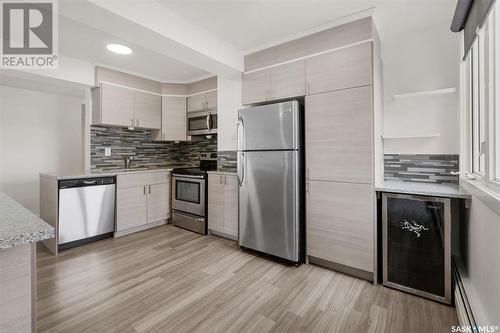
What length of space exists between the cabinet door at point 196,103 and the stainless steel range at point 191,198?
811 mm

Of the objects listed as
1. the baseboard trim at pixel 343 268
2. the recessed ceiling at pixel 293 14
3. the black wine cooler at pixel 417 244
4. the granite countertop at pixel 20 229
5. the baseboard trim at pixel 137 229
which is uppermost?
the recessed ceiling at pixel 293 14

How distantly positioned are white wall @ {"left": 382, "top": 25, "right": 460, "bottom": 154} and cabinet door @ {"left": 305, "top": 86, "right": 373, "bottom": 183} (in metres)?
0.68

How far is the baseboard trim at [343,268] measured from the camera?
216 centimetres

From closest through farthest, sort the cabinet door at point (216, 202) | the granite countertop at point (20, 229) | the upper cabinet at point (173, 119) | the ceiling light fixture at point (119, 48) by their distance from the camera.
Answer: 1. the granite countertop at point (20, 229)
2. the ceiling light fixture at point (119, 48)
3. the cabinet door at point (216, 202)
4. the upper cabinet at point (173, 119)

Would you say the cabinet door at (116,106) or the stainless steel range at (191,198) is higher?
the cabinet door at (116,106)

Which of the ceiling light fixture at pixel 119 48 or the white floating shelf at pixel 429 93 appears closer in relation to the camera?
the white floating shelf at pixel 429 93

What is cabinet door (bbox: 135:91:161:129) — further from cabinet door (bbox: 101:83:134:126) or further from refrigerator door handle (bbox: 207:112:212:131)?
refrigerator door handle (bbox: 207:112:212:131)

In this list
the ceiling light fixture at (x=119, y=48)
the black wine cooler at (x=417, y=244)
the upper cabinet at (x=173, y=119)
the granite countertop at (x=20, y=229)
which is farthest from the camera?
the upper cabinet at (x=173, y=119)

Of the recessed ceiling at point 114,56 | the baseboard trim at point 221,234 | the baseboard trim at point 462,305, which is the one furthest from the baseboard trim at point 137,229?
the baseboard trim at point 462,305

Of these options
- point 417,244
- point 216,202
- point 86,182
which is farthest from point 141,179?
point 417,244

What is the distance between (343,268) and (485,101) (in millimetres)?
1729

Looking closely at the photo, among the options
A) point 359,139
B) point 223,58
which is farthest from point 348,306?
point 223,58

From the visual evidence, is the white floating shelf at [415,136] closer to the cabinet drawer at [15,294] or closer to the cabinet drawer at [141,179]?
the cabinet drawer at [15,294]

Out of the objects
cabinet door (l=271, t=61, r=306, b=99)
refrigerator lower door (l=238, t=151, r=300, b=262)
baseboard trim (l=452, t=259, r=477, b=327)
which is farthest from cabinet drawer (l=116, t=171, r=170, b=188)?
baseboard trim (l=452, t=259, r=477, b=327)
